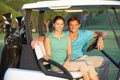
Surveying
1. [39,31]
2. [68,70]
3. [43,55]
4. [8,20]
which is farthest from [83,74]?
[8,20]

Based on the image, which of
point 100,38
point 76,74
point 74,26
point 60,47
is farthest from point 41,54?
point 100,38

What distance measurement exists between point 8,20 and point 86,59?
1.43 metres

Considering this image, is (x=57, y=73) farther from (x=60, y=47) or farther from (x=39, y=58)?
(x=60, y=47)

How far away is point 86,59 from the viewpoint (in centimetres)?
516

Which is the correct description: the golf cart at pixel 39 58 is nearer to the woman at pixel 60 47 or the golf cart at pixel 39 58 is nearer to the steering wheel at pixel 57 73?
the steering wheel at pixel 57 73

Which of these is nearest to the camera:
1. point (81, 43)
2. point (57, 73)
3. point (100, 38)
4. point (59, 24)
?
point (57, 73)

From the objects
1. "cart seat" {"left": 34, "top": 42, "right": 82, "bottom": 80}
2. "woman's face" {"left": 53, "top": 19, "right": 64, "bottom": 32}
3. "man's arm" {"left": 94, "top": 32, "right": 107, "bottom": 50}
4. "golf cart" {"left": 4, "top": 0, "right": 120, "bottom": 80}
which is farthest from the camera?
"man's arm" {"left": 94, "top": 32, "right": 107, "bottom": 50}

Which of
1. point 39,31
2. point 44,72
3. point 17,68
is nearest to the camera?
point 44,72

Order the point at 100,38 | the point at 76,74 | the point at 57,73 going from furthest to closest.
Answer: the point at 100,38 → the point at 76,74 → the point at 57,73

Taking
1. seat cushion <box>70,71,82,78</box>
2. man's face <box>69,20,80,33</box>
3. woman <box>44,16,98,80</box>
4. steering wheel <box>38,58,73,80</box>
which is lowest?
seat cushion <box>70,71,82,78</box>

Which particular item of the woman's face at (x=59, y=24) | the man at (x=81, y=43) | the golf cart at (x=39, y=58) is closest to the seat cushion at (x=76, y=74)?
the golf cart at (x=39, y=58)

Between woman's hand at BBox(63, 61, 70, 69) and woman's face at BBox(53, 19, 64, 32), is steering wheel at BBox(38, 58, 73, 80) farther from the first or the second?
woman's face at BBox(53, 19, 64, 32)

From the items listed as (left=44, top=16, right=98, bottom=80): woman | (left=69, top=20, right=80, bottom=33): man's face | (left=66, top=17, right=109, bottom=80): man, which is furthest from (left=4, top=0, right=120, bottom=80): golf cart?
(left=66, top=17, right=109, bottom=80): man

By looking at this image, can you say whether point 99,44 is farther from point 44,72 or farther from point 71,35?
point 44,72
